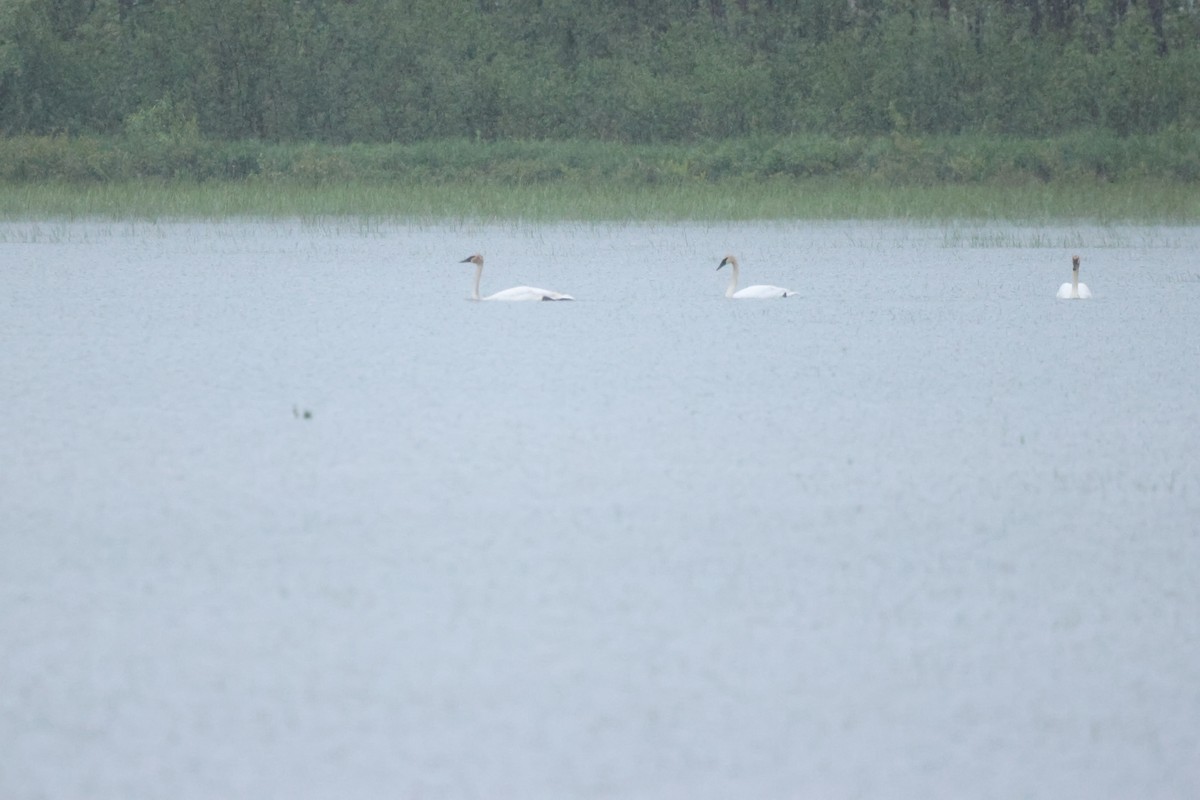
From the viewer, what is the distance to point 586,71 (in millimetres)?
37938

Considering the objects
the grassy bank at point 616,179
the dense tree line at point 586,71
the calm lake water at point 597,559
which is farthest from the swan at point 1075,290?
the dense tree line at point 586,71

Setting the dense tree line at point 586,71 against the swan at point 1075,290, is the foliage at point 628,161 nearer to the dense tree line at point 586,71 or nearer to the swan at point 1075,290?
the dense tree line at point 586,71

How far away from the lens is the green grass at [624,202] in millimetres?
24172

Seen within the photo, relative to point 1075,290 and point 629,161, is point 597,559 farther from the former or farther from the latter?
point 629,161

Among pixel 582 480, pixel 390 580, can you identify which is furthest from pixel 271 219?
pixel 390 580

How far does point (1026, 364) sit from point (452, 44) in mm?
27780

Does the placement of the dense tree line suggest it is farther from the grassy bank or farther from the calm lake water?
the calm lake water

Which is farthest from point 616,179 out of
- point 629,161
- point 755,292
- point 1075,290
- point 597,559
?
point 597,559

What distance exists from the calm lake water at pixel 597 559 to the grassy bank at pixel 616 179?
457 inches

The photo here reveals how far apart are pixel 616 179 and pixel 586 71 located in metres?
9.33

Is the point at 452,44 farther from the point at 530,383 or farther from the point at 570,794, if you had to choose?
the point at 570,794

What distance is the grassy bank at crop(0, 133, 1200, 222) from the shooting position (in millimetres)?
24516

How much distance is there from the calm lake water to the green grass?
11.1 m

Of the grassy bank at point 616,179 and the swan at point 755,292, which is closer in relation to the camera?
the swan at point 755,292
